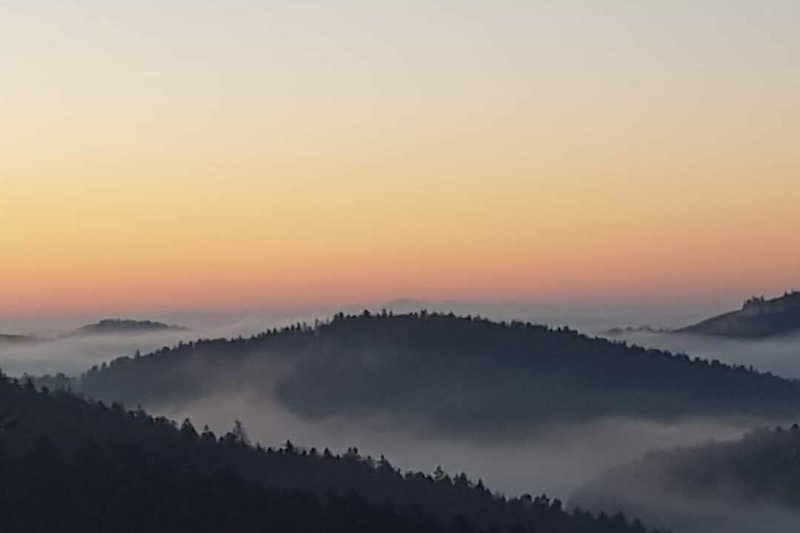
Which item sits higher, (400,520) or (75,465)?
(75,465)

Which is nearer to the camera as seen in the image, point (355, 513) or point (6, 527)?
point (6, 527)

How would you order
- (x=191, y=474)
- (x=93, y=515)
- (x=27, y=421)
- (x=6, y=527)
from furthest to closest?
(x=27, y=421) → (x=191, y=474) → (x=93, y=515) → (x=6, y=527)

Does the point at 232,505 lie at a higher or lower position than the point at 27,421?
lower

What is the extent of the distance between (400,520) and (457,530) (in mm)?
13238

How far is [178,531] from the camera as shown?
521ft

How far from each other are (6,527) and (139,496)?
2238cm

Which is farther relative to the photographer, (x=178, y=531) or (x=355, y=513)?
(x=355, y=513)

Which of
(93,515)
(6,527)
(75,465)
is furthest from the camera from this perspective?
(75,465)

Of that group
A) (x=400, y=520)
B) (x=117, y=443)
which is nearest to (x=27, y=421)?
(x=117, y=443)

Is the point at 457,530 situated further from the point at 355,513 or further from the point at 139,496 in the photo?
the point at 139,496

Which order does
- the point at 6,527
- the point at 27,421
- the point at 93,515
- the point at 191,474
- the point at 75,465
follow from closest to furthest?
the point at 6,527 < the point at 93,515 < the point at 75,465 < the point at 191,474 < the point at 27,421

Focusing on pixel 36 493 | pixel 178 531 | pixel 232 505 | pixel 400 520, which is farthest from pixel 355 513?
pixel 36 493

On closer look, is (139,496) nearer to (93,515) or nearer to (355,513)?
(93,515)

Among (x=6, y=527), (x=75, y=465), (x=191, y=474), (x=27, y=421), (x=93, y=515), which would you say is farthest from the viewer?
(x=27, y=421)
